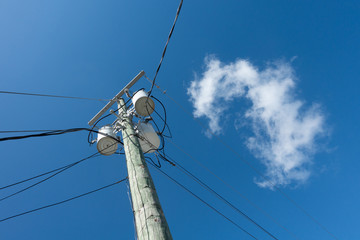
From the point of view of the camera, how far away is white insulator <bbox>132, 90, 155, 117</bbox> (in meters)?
5.15

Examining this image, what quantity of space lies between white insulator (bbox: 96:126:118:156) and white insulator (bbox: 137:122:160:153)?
0.58 m

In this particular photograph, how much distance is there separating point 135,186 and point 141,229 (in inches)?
23.8

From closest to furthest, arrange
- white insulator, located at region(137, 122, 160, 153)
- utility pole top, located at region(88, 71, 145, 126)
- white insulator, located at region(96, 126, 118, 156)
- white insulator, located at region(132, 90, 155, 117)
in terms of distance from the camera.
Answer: white insulator, located at region(96, 126, 118, 156) < white insulator, located at region(137, 122, 160, 153) < white insulator, located at region(132, 90, 155, 117) < utility pole top, located at region(88, 71, 145, 126)

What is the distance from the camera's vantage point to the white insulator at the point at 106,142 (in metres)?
4.67

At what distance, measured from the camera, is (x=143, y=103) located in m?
5.19

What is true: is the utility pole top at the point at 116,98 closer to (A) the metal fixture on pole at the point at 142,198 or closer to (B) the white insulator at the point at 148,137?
(B) the white insulator at the point at 148,137

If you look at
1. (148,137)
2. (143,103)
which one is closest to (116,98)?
(143,103)

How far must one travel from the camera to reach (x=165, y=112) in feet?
20.0

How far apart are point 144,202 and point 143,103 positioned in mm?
2967

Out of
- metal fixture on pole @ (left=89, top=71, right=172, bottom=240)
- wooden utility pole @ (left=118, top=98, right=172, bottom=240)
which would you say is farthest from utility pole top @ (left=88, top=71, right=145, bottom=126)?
wooden utility pole @ (left=118, top=98, right=172, bottom=240)

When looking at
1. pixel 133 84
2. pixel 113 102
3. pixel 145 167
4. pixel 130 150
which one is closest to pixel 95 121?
pixel 113 102

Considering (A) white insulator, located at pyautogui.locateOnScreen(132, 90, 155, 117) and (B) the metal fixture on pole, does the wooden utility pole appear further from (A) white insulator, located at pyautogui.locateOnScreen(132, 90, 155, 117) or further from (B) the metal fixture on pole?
(A) white insulator, located at pyautogui.locateOnScreen(132, 90, 155, 117)

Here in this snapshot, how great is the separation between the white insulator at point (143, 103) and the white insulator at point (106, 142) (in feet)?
2.61

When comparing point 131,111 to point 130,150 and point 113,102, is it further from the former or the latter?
point 130,150
